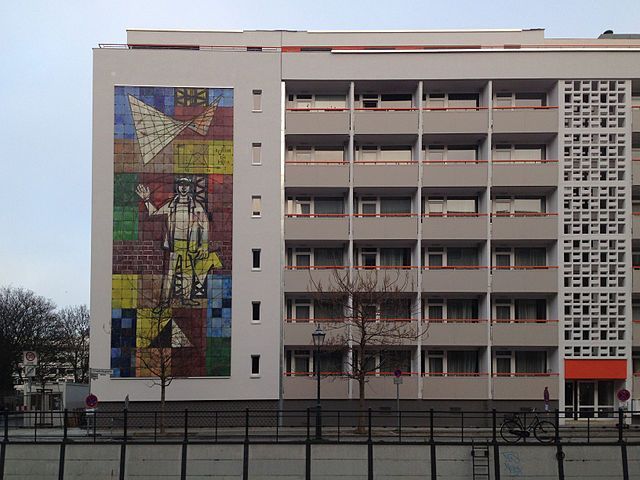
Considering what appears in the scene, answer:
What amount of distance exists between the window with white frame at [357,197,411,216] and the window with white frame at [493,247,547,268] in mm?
5845

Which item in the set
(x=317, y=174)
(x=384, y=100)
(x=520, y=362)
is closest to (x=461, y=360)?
(x=520, y=362)

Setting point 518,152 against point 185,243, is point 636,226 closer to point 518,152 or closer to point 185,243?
point 518,152

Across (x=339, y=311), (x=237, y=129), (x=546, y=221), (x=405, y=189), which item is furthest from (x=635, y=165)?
(x=237, y=129)

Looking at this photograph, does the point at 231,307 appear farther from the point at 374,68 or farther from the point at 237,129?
the point at 374,68

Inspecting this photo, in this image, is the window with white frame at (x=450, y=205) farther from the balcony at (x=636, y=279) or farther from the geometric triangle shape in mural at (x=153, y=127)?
the geometric triangle shape in mural at (x=153, y=127)

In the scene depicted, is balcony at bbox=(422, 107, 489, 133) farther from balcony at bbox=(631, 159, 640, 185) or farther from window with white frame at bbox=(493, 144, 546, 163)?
balcony at bbox=(631, 159, 640, 185)

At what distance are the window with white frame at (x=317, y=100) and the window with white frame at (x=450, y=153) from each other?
5717 millimetres

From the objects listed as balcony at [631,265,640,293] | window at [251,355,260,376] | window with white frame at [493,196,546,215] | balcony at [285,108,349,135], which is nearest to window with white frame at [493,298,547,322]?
balcony at [631,265,640,293]

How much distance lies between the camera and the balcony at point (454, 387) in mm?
52281

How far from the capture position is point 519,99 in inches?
2183

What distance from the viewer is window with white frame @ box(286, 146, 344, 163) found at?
182 ft

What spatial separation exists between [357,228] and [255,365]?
958 cm

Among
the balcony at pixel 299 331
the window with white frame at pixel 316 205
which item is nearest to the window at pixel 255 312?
the balcony at pixel 299 331

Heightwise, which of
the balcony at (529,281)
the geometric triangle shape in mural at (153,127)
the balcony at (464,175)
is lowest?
the balcony at (529,281)
